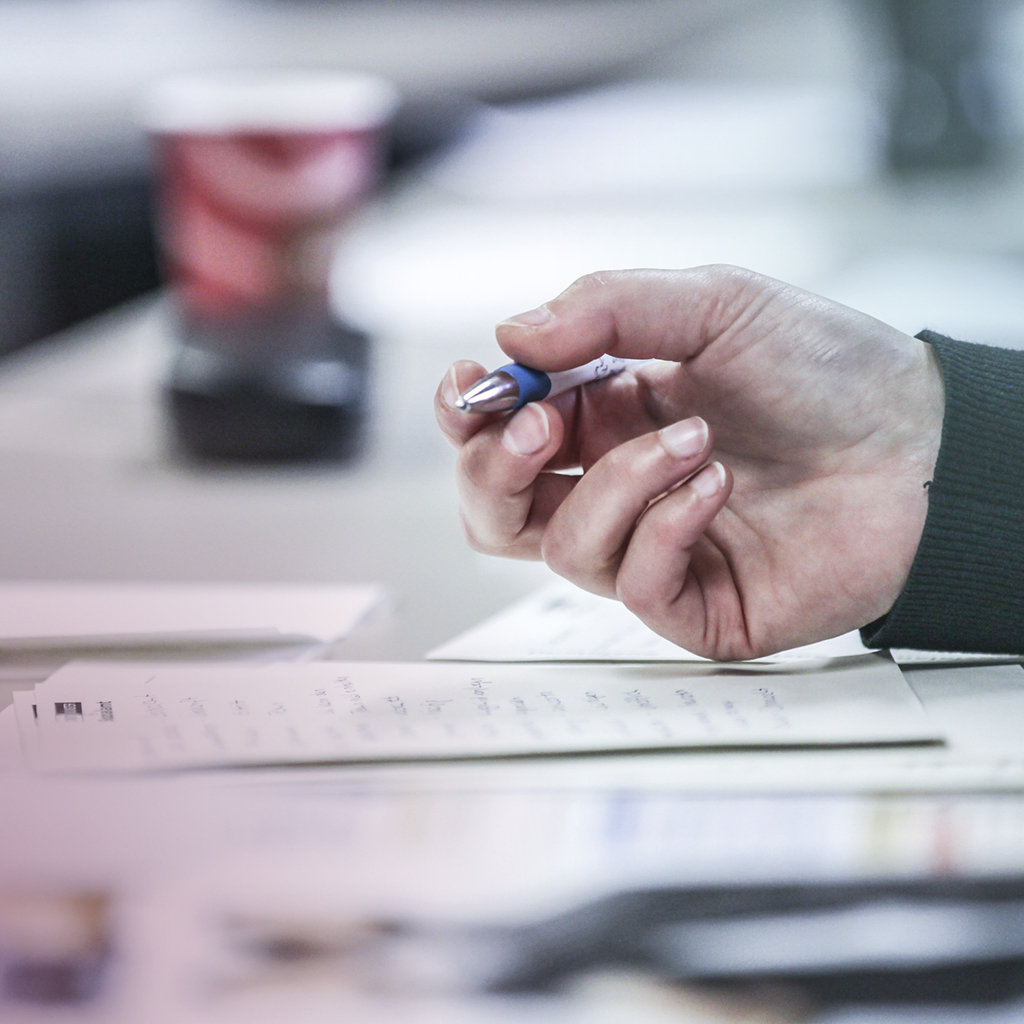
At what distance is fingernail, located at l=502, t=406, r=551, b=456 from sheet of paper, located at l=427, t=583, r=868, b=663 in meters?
0.10

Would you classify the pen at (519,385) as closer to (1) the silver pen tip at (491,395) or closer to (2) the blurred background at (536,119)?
(1) the silver pen tip at (491,395)

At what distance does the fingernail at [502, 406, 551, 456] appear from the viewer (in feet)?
1.73

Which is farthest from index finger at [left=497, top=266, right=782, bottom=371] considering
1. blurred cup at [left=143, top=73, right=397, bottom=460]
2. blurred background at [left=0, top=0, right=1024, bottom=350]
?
blurred background at [left=0, top=0, right=1024, bottom=350]

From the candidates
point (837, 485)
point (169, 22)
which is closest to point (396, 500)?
point (837, 485)

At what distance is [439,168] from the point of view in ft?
7.62

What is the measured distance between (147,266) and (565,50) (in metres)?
→ 1.06

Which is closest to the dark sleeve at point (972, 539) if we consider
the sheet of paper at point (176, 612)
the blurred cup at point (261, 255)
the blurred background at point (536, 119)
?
the sheet of paper at point (176, 612)

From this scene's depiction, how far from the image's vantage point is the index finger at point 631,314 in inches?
20.9

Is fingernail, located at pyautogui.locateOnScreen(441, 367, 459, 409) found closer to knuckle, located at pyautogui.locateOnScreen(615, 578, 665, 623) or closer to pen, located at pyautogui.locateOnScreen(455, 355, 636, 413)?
pen, located at pyautogui.locateOnScreen(455, 355, 636, 413)

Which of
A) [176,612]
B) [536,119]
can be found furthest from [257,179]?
[536,119]

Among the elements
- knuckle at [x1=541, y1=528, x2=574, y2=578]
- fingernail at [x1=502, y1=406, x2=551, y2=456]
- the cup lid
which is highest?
the cup lid

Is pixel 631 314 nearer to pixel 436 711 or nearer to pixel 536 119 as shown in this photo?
pixel 436 711

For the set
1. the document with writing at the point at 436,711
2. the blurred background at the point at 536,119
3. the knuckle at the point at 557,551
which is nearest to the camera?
the document with writing at the point at 436,711

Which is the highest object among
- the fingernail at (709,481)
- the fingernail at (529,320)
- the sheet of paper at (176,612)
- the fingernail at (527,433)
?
the fingernail at (529,320)
